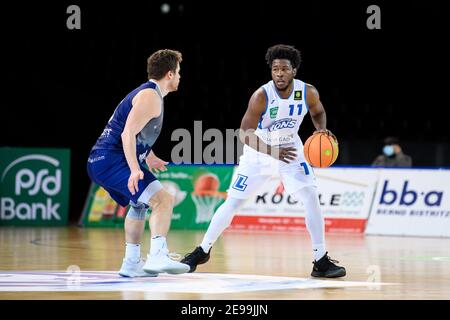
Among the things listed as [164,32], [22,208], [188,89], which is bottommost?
[22,208]

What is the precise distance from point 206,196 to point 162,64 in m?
8.92

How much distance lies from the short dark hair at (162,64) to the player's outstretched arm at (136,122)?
0.26 metres

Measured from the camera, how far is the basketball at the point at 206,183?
1681 cm

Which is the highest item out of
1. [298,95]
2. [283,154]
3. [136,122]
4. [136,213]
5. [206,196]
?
[298,95]

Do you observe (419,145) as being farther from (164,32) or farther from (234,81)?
(164,32)

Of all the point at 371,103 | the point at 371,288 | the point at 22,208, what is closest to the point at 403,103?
the point at 371,103

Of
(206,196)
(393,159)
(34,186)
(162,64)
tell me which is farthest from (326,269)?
(34,186)

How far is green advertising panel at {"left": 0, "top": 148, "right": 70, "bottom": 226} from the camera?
667 inches

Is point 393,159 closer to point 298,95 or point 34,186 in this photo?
point 34,186

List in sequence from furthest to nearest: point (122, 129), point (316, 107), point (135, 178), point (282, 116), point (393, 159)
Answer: point (393, 159)
point (316, 107)
point (282, 116)
point (122, 129)
point (135, 178)

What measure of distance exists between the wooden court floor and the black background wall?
5.15 meters

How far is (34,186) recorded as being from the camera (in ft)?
55.9

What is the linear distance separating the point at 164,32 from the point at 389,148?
7.27 meters

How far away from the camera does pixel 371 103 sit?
72.4 ft
